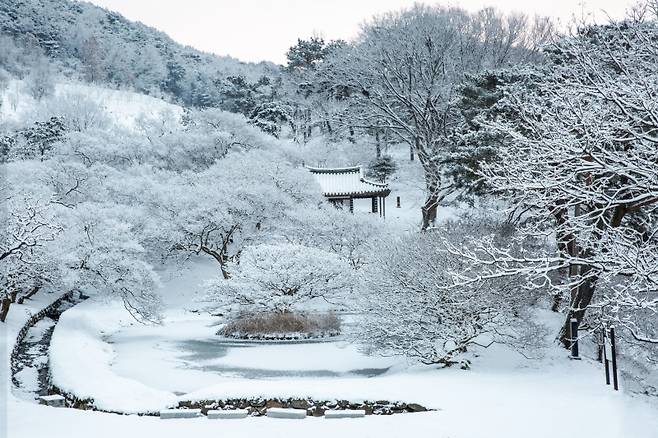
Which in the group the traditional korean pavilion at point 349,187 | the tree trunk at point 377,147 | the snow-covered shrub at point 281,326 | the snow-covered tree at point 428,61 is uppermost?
the snow-covered tree at point 428,61

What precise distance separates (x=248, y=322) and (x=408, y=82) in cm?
1454

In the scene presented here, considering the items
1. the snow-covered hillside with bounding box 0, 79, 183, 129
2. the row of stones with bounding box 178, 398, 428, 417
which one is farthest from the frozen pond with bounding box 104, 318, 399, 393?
the snow-covered hillside with bounding box 0, 79, 183, 129

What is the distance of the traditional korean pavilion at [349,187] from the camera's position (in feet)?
116

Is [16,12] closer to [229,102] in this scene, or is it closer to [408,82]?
[229,102]

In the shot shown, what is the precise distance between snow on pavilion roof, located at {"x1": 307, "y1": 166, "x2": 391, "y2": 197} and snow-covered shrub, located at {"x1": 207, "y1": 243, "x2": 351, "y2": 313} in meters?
13.1

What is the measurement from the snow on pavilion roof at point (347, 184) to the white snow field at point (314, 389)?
1631 centimetres

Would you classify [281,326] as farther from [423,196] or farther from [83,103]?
[83,103]

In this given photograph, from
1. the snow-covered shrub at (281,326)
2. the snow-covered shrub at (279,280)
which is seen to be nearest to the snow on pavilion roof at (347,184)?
the snow-covered shrub at (279,280)

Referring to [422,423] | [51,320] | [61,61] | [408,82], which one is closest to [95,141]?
[51,320]

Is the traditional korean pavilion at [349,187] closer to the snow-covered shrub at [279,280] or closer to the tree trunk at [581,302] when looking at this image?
the snow-covered shrub at [279,280]

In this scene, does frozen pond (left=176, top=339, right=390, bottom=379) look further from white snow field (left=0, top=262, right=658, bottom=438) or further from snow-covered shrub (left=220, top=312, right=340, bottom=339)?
snow-covered shrub (left=220, top=312, right=340, bottom=339)

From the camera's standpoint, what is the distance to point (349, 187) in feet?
118

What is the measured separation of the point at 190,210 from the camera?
88.5ft

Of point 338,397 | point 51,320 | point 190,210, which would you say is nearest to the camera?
point 338,397
